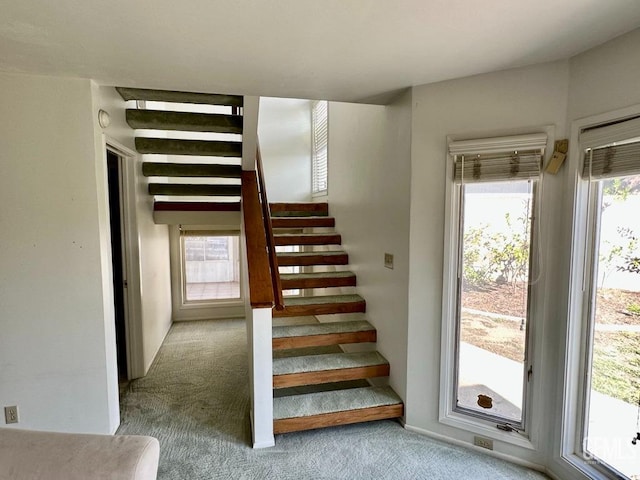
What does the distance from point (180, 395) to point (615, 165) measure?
333cm

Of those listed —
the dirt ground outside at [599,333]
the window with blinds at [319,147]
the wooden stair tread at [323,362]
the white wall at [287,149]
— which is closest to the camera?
the dirt ground outside at [599,333]

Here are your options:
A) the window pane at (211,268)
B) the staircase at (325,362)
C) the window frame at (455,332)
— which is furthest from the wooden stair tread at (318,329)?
the window pane at (211,268)

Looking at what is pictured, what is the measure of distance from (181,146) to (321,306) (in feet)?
6.17

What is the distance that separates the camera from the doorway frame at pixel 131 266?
2934 millimetres

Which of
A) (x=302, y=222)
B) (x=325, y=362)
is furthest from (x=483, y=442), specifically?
(x=302, y=222)

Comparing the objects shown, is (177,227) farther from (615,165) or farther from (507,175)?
(615,165)

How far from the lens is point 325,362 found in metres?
2.59

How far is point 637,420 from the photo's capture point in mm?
1635

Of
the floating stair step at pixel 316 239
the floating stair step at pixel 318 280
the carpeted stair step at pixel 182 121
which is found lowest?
the floating stair step at pixel 318 280

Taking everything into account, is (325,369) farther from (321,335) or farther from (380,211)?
(380,211)

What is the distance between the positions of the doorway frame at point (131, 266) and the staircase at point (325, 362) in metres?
1.28

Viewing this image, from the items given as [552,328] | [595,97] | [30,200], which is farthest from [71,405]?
[595,97]

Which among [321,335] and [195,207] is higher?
[195,207]

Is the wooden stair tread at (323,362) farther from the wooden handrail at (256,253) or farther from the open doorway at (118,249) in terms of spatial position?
the open doorway at (118,249)
